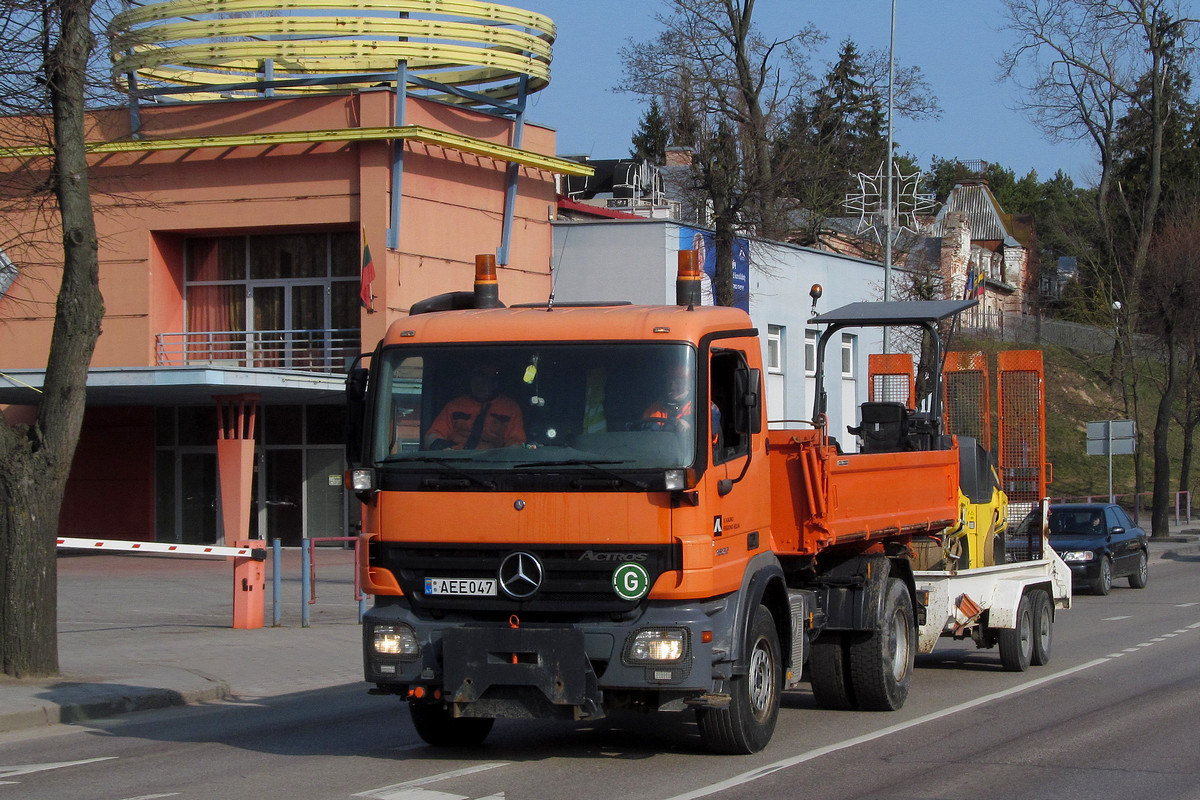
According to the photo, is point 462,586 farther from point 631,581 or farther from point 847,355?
point 847,355

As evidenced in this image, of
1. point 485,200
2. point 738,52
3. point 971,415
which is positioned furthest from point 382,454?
point 738,52

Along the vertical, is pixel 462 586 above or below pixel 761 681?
above

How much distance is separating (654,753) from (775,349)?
2820cm

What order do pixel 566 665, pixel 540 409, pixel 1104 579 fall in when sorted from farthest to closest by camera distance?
pixel 1104 579 < pixel 540 409 < pixel 566 665

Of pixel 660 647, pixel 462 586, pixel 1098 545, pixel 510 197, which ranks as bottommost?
pixel 1098 545

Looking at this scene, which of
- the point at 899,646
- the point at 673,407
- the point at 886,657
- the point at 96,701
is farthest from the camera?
the point at 96,701

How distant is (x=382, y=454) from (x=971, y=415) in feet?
28.5

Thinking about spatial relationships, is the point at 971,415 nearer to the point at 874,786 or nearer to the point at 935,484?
the point at 935,484

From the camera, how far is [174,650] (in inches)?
572

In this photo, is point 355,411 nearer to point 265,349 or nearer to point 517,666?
point 517,666

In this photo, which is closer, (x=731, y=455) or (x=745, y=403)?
(x=745, y=403)

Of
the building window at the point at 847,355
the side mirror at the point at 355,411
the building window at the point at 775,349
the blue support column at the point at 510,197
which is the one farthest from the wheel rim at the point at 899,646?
the building window at the point at 847,355

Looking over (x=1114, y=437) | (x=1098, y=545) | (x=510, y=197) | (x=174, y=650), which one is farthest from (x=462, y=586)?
(x=1114, y=437)

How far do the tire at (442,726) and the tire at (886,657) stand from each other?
2927mm
